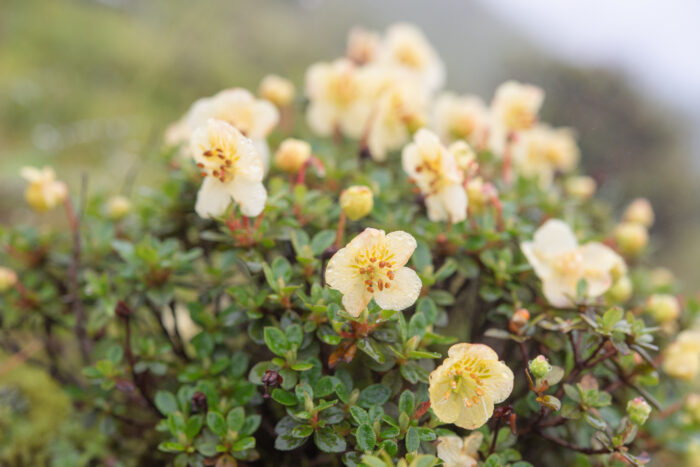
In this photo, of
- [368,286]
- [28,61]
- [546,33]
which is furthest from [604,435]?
[546,33]

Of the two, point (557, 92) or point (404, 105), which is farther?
point (557, 92)

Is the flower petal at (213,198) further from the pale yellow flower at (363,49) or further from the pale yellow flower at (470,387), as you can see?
A: the pale yellow flower at (363,49)

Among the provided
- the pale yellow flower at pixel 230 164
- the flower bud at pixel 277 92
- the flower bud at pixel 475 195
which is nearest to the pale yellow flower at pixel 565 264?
the flower bud at pixel 475 195

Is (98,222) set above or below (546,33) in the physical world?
below

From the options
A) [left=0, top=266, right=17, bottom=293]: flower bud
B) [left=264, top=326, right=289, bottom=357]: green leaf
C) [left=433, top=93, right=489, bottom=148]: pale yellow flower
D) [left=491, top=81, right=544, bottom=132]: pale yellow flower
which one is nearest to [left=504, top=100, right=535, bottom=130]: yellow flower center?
[left=491, top=81, right=544, bottom=132]: pale yellow flower

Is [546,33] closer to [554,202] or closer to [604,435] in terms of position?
[554,202]

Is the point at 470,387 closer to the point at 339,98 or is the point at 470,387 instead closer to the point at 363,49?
the point at 339,98

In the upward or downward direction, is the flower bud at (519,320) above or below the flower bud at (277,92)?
below
